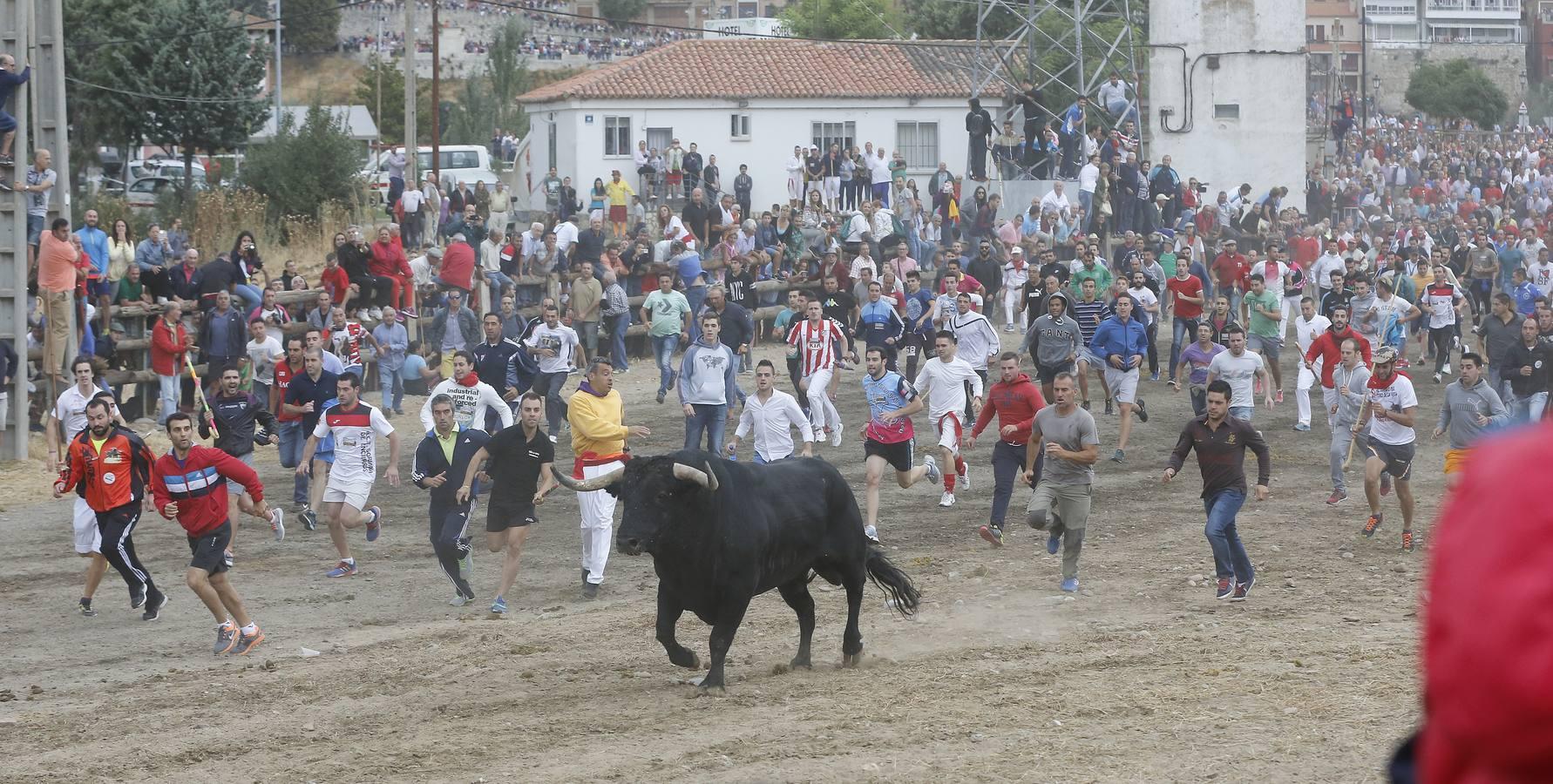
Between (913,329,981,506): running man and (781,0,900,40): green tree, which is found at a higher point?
(781,0,900,40): green tree

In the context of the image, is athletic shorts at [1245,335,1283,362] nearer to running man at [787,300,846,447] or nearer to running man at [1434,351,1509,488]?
running man at [787,300,846,447]

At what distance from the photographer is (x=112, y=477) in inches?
485

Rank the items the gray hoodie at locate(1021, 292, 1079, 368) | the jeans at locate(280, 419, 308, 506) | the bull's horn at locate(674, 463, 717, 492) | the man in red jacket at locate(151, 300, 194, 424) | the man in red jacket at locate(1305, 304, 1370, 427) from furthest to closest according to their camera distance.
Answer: the man in red jacket at locate(151, 300, 194, 424), the gray hoodie at locate(1021, 292, 1079, 368), the man in red jacket at locate(1305, 304, 1370, 427), the jeans at locate(280, 419, 308, 506), the bull's horn at locate(674, 463, 717, 492)

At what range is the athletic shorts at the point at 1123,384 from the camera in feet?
62.5

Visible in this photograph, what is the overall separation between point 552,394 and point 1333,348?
A: 8.68 m

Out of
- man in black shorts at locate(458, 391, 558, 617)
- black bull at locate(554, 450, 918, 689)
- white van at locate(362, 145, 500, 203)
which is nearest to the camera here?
black bull at locate(554, 450, 918, 689)

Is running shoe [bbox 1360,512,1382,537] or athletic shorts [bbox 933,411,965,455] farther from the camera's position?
athletic shorts [bbox 933,411,965,455]

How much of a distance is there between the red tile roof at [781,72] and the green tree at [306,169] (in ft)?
28.4

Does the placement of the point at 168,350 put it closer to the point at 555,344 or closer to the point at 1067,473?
the point at 555,344

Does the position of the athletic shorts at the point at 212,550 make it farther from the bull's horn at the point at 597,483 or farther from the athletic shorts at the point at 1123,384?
the athletic shorts at the point at 1123,384

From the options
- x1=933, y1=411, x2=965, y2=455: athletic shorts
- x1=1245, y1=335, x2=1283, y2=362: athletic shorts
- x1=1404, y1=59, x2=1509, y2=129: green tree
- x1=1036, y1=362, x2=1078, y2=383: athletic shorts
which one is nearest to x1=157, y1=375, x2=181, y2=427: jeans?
x1=933, y1=411, x2=965, y2=455: athletic shorts

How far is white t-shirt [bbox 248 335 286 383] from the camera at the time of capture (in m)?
18.6

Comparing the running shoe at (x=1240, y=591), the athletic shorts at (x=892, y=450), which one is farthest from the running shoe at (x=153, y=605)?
the running shoe at (x=1240, y=591)

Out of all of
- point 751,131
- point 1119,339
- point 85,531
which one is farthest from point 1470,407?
point 751,131
